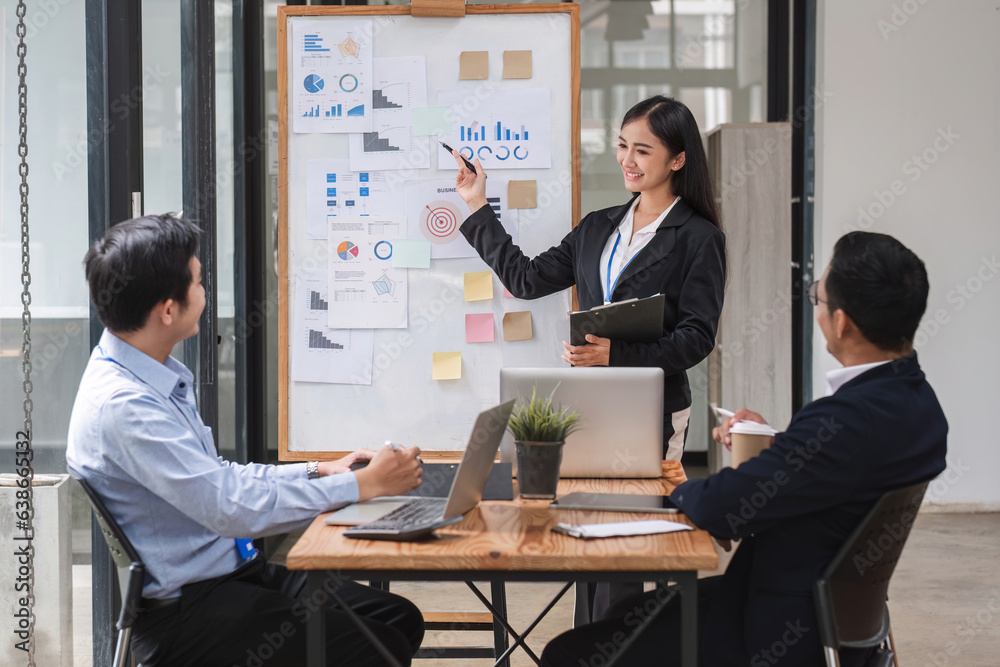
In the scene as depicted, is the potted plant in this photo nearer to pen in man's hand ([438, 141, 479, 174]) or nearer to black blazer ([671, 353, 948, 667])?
black blazer ([671, 353, 948, 667])

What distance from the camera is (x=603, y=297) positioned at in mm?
2705

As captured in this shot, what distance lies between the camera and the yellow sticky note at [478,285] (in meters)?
2.95

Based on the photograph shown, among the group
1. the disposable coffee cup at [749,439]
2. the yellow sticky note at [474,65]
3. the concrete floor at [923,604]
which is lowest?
the concrete floor at [923,604]

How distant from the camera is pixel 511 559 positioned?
151 cm

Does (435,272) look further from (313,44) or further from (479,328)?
(313,44)

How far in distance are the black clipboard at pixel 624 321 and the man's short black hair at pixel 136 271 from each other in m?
1.00

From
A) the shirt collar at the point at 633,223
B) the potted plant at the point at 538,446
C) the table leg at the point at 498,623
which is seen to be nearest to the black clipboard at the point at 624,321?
the shirt collar at the point at 633,223

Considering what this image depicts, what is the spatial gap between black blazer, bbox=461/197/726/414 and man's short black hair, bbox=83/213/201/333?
1129mm

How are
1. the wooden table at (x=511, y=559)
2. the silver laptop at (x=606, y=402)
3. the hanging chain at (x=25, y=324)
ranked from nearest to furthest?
1. the wooden table at (x=511, y=559)
2. the silver laptop at (x=606, y=402)
3. the hanging chain at (x=25, y=324)

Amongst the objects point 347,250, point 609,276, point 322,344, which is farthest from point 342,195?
point 609,276

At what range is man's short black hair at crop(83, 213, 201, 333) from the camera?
5.56 ft

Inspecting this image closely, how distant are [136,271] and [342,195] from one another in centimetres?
128

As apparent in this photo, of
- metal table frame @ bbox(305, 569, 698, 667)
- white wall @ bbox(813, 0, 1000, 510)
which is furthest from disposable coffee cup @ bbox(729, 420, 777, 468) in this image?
white wall @ bbox(813, 0, 1000, 510)

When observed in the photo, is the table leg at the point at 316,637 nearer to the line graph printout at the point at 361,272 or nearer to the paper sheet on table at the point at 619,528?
the paper sheet on table at the point at 619,528
